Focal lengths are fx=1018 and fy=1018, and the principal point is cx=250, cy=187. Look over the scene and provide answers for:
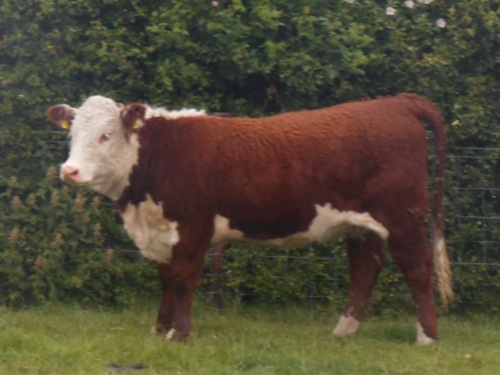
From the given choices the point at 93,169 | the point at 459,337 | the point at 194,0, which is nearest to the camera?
the point at 93,169

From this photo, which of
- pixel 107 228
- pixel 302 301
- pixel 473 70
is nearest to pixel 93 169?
pixel 107 228

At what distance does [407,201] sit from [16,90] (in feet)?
11.9

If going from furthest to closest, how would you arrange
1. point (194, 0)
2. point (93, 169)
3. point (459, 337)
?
1. point (194, 0)
2. point (459, 337)
3. point (93, 169)

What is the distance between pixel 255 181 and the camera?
7.13 metres

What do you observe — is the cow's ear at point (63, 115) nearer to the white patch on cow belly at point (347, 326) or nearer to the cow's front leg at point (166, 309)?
the cow's front leg at point (166, 309)

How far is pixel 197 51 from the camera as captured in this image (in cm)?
871

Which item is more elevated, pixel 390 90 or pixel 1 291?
pixel 390 90

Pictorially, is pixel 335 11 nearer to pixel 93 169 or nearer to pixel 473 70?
pixel 473 70

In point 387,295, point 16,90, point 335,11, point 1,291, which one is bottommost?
point 1,291

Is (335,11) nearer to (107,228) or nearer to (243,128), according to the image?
(243,128)

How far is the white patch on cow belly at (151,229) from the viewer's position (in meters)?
7.18

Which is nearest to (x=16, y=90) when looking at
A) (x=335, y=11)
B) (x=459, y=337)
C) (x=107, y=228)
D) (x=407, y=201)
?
(x=107, y=228)

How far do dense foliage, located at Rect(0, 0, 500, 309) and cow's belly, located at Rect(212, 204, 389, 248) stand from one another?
148 centimetres

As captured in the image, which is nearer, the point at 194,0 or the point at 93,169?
the point at 93,169
